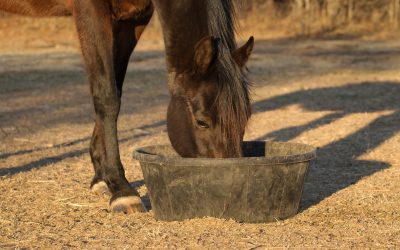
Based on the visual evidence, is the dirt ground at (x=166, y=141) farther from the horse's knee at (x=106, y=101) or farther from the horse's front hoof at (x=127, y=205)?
the horse's knee at (x=106, y=101)

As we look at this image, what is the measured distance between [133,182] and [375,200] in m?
1.83

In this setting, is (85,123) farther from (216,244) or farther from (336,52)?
(336,52)

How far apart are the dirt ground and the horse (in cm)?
40

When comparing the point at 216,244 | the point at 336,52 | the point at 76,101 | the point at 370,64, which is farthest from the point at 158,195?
the point at 336,52

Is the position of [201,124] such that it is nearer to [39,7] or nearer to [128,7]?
[128,7]

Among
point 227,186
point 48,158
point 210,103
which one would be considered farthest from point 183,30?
point 48,158

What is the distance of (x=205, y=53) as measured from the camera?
14.1 ft

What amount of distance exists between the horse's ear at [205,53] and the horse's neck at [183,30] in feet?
0.78

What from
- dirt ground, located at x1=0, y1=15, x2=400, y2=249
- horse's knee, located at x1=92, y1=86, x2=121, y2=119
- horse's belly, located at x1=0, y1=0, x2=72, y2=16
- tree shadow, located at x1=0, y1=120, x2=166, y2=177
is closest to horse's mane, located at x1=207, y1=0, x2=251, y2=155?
dirt ground, located at x1=0, y1=15, x2=400, y2=249

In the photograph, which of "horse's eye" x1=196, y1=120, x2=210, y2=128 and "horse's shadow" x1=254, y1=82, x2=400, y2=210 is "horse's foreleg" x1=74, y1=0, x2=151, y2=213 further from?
"horse's shadow" x1=254, y1=82, x2=400, y2=210

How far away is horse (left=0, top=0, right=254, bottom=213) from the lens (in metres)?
4.33

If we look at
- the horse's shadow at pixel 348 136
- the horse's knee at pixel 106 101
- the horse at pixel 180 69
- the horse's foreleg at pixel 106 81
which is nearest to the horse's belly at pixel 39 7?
the horse at pixel 180 69

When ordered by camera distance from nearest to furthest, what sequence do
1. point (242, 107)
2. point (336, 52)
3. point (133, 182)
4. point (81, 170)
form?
point (242, 107), point (133, 182), point (81, 170), point (336, 52)

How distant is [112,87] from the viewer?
5.10m
